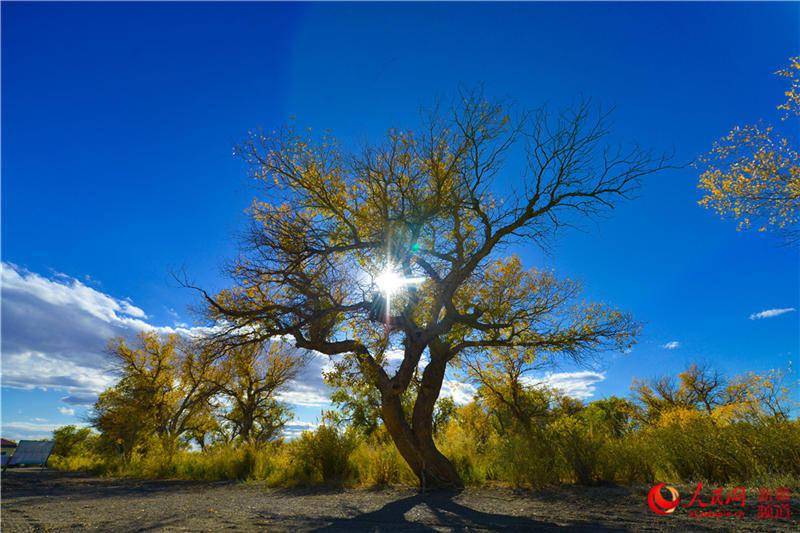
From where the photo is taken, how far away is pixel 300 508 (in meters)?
6.73

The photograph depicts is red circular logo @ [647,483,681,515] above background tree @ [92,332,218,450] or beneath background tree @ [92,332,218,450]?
beneath

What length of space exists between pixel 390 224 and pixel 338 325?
10.8ft

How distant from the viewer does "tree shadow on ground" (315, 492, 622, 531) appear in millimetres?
4684

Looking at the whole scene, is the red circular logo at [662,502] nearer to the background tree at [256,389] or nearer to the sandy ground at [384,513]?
the sandy ground at [384,513]

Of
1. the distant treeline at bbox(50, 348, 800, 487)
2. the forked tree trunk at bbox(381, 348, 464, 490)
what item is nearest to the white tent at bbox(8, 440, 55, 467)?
the distant treeline at bbox(50, 348, 800, 487)

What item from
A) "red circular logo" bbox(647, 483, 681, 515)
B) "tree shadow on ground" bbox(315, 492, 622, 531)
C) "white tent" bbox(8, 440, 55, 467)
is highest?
"white tent" bbox(8, 440, 55, 467)

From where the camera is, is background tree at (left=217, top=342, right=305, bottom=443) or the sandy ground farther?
background tree at (left=217, top=342, right=305, bottom=443)

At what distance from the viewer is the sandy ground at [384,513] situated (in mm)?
4734

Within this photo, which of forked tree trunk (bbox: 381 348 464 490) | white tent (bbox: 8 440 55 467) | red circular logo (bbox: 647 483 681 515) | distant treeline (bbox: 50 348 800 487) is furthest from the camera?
white tent (bbox: 8 440 55 467)

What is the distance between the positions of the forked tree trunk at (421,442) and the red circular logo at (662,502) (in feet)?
13.7

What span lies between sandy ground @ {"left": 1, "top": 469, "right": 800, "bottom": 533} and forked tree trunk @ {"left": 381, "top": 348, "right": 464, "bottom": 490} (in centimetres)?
68

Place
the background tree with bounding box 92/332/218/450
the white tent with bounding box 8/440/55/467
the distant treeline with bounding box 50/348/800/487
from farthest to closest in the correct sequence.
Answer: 1. the background tree with bounding box 92/332/218/450
2. the white tent with bounding box 8/440/55/467
3. the distant treeline with bounding box 50/348/800/487

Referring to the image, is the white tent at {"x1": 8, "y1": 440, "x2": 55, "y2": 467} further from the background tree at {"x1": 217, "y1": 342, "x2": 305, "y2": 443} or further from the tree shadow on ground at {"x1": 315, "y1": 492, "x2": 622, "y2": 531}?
the tree shadow on ground at {"x1": 315, "y1": 492, "x2": 622, "y2": 531}

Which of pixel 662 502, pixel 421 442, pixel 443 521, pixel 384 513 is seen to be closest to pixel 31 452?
pixel 421 442
